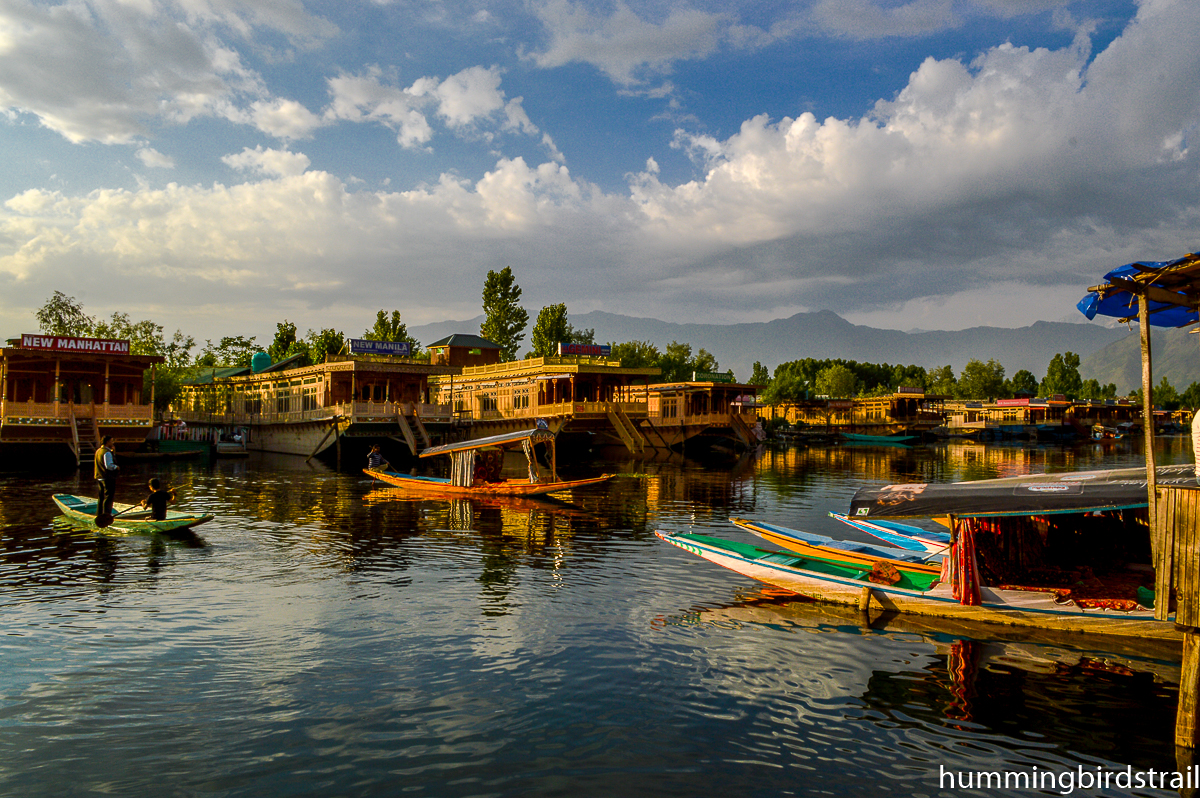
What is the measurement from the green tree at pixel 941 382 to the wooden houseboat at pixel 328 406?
417 feet

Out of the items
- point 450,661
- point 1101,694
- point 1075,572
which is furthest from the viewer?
point 1075,572

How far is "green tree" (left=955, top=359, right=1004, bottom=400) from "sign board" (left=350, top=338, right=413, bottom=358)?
13332 cm

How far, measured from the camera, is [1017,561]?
47.8ft

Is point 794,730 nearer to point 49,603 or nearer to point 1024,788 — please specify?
point 1024,788

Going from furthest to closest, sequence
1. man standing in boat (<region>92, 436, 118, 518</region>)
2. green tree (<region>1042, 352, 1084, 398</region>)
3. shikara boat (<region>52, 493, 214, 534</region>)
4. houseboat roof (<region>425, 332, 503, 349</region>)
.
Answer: green tree (<region>1042, 352, 1084, 398</region>) < houseboat roof (<region>425, 332, 503, 349</region>) < shikara boat (<region>52, 493, 214, 534</region>) < man standing in boat (<region>92, 436, 118, 518</region>)

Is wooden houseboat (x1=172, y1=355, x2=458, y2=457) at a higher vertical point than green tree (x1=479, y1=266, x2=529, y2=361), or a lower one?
lower

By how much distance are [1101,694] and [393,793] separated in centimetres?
1019

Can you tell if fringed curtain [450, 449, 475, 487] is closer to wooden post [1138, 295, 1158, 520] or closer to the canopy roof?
the canopy roof

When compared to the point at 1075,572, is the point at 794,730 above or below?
below

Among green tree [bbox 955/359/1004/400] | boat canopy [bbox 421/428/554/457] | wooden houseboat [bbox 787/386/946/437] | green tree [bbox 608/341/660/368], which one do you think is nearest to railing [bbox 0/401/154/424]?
boat canopy [bbox 421/428/554/457]

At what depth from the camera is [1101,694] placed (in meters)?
10.7

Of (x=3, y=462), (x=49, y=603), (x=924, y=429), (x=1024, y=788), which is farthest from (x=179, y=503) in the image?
(x=924, y=429)

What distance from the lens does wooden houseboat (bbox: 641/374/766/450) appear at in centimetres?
6388

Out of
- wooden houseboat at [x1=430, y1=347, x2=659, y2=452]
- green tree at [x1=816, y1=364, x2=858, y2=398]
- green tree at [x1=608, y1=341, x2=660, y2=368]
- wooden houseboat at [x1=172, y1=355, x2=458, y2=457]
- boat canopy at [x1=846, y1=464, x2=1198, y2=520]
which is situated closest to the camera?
boat canopy at [x1=846, y1=464, x2=1198, y2=520]
